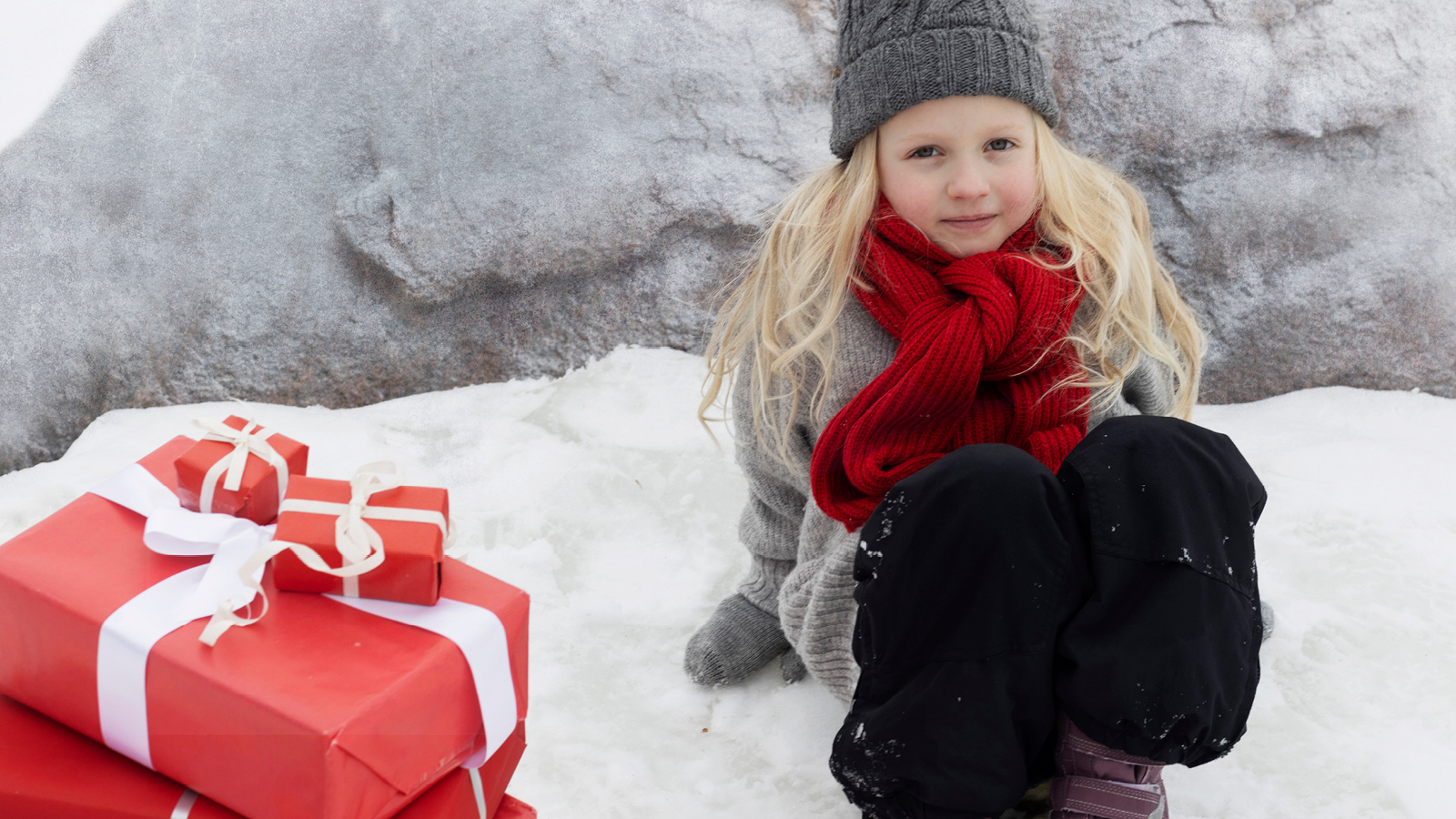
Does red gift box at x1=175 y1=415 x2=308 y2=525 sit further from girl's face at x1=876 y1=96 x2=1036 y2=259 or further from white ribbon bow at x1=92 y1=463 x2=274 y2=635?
girl's face at x1=876 y1=96 x2=1036 y2=259

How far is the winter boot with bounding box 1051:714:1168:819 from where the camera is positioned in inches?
33.6

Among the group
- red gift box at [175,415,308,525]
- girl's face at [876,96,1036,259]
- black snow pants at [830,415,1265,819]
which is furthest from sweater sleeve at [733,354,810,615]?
red gift box at [175,415,308,525]

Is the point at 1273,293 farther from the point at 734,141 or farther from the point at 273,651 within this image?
the point at 273,651

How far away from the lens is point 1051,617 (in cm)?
81

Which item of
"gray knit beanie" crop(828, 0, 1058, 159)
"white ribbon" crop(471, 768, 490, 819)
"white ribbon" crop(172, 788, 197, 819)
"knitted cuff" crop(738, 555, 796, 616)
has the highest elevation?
"gray knit beanie" crop(828, 0, 1058, 159)

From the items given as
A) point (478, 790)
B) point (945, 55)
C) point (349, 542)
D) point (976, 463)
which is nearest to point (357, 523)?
point (349, 542)

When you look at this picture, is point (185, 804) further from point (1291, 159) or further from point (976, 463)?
point (1291, 159)

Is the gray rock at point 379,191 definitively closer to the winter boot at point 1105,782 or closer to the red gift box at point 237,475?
the red gift box at point 237,475

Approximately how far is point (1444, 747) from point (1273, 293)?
3.17 ft

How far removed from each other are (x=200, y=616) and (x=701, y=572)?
75cm

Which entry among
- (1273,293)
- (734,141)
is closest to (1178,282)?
(1273,293)

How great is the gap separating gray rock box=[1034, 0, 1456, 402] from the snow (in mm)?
1589

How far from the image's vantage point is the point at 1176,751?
0.79 meters

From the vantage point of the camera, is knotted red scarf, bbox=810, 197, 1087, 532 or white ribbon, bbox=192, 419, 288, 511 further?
knotted red scarf, bbox=810, 197, 1087, 532
